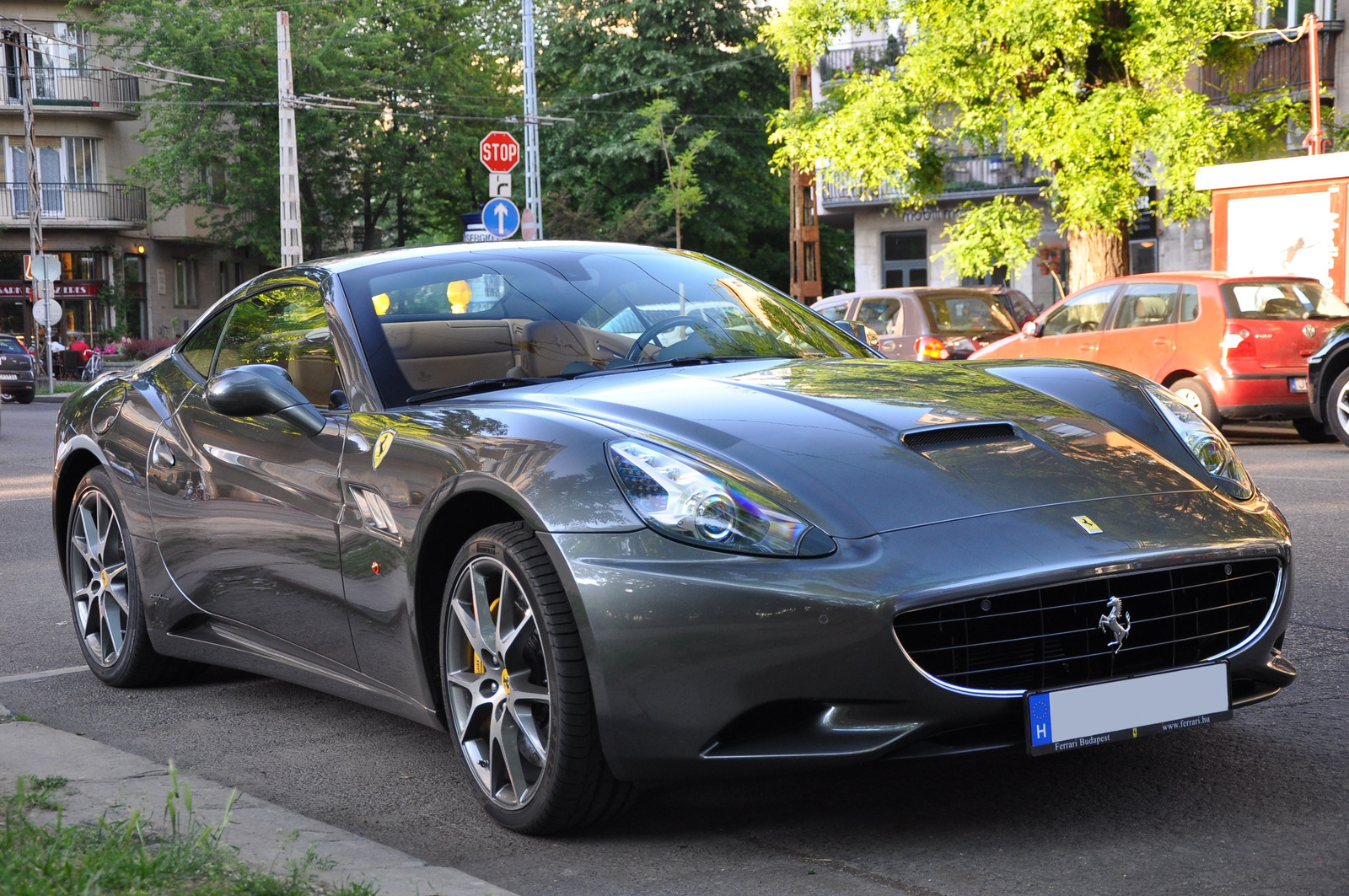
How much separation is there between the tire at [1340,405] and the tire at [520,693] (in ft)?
34.8

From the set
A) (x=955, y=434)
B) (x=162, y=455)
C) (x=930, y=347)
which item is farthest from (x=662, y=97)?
(x=955, y=434)

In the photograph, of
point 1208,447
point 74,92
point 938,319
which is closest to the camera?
point 1208,447

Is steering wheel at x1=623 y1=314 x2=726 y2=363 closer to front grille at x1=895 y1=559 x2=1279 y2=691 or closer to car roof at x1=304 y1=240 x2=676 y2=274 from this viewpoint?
car roof at x1=304 y1=240 x2=676 y2=274

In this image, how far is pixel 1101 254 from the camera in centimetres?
2061

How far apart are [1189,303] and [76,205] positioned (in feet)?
137

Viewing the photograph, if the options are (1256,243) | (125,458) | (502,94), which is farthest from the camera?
(502,94)

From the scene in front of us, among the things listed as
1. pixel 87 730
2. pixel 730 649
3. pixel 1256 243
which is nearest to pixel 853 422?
pixel 730 649

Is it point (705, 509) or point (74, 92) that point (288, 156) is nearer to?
point (74, 92)

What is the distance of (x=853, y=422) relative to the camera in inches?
141

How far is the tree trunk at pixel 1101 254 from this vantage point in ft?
67.3

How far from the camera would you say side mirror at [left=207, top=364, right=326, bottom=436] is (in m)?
4.16

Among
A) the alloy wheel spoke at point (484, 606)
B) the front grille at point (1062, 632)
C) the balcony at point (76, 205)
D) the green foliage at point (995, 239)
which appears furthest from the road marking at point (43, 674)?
the balcony at point (76, 205)

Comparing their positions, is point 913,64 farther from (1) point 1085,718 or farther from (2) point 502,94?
(2) point 502,94

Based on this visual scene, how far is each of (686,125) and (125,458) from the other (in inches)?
1686
